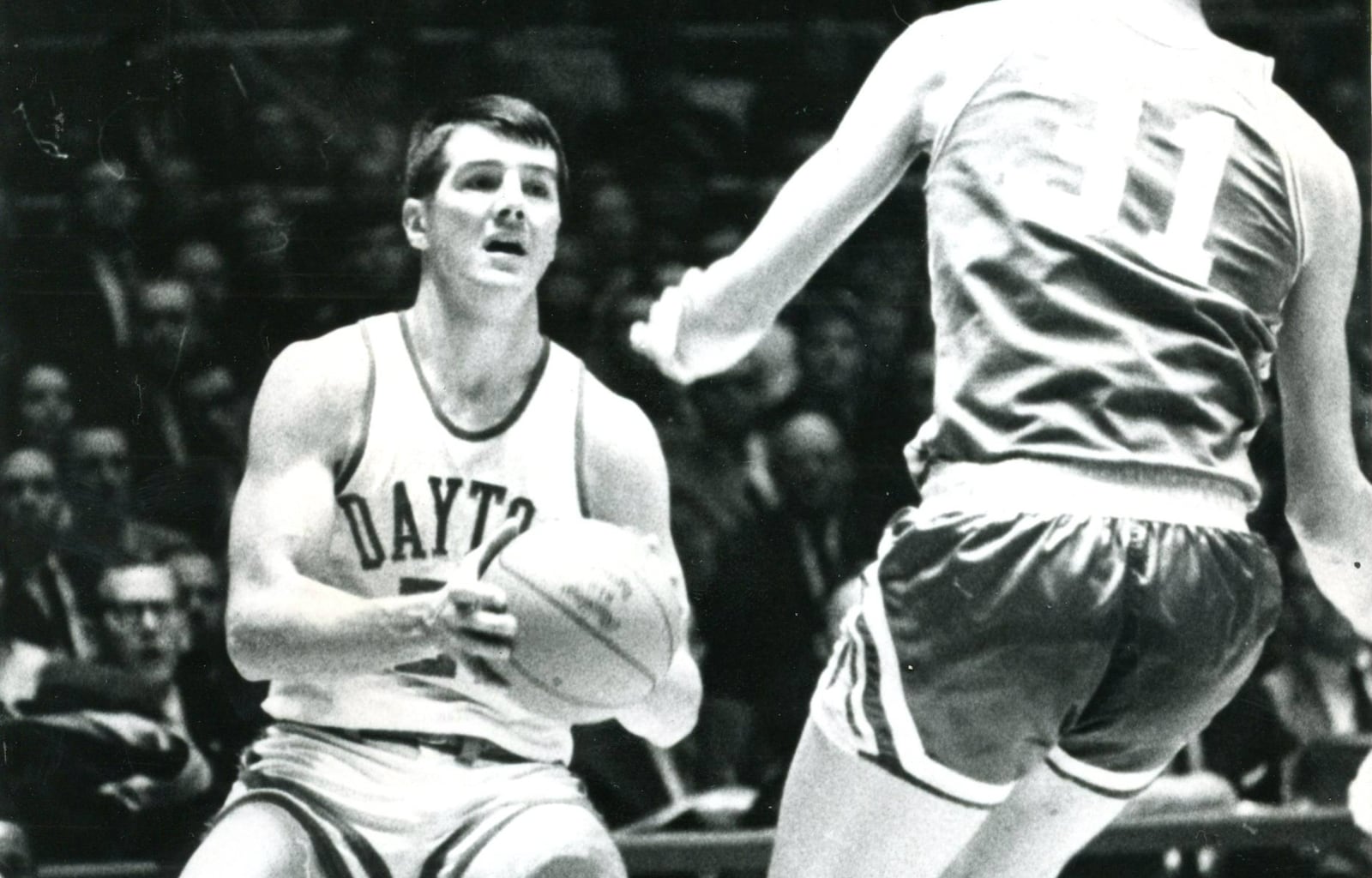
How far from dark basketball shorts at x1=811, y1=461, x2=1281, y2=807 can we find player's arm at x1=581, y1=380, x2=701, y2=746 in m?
0.84

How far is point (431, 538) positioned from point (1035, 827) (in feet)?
4.24

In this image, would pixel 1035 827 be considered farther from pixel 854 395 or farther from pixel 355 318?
pixel 355 318

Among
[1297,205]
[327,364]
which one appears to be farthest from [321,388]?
[1297,205]

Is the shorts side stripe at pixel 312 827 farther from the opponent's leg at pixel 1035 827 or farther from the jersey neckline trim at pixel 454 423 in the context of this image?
the opponent's leg at pixel 1035 827

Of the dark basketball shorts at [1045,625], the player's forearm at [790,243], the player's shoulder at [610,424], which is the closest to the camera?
the dark basketball shorts at [1045,625]

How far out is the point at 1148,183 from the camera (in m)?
2.43

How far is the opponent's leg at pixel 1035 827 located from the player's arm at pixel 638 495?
778 mm

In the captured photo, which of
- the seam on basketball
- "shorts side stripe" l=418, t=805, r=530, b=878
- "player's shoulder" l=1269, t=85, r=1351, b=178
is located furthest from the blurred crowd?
"player's shoulder" l=1269, t=85, r=1351, b=178

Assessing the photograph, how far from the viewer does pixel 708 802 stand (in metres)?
3.43

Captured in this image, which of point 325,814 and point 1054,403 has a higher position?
point 1054,403

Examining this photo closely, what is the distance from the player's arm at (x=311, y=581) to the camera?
2955 mm

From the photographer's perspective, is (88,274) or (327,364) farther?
(88,274)

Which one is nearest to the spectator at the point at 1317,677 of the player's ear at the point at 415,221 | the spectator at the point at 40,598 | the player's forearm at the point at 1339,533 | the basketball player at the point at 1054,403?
the player's forearm at the point at 1339,533

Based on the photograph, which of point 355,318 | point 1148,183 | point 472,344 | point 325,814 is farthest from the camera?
point 355,318
